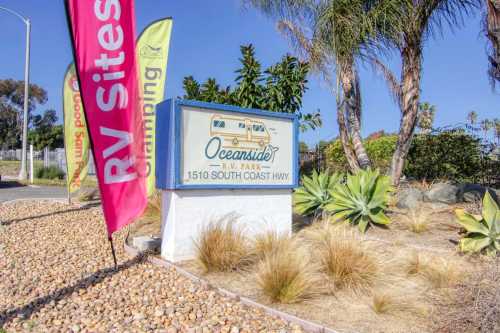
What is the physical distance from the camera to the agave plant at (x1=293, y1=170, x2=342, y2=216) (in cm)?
824

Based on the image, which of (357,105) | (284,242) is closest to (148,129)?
(284,242)

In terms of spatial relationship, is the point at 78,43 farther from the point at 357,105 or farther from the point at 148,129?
the point at 357,105

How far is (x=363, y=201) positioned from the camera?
285 inches

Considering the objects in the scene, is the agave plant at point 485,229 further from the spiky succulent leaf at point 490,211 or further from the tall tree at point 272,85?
the tall tree at point 272,85

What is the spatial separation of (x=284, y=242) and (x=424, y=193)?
5647 millimetres

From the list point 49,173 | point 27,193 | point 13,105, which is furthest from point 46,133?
point 27,193

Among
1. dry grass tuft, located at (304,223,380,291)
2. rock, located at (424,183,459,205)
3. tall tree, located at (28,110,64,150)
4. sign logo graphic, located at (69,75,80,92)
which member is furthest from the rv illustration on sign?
tall tree, located at (28,110,64,150)

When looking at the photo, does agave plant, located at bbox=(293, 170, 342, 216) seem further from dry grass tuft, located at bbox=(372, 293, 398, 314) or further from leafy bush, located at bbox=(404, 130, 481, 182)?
leafy bush, located at bbox=(404, 130, 481, 182)

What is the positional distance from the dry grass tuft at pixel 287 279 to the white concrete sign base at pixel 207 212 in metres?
1.57

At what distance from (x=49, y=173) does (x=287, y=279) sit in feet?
76.5

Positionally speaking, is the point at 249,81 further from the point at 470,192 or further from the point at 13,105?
the point at 13,105

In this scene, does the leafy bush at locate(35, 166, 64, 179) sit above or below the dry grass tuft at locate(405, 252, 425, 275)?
above

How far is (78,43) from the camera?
4.68m

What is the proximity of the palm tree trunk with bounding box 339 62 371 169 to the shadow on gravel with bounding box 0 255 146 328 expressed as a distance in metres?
6.64
